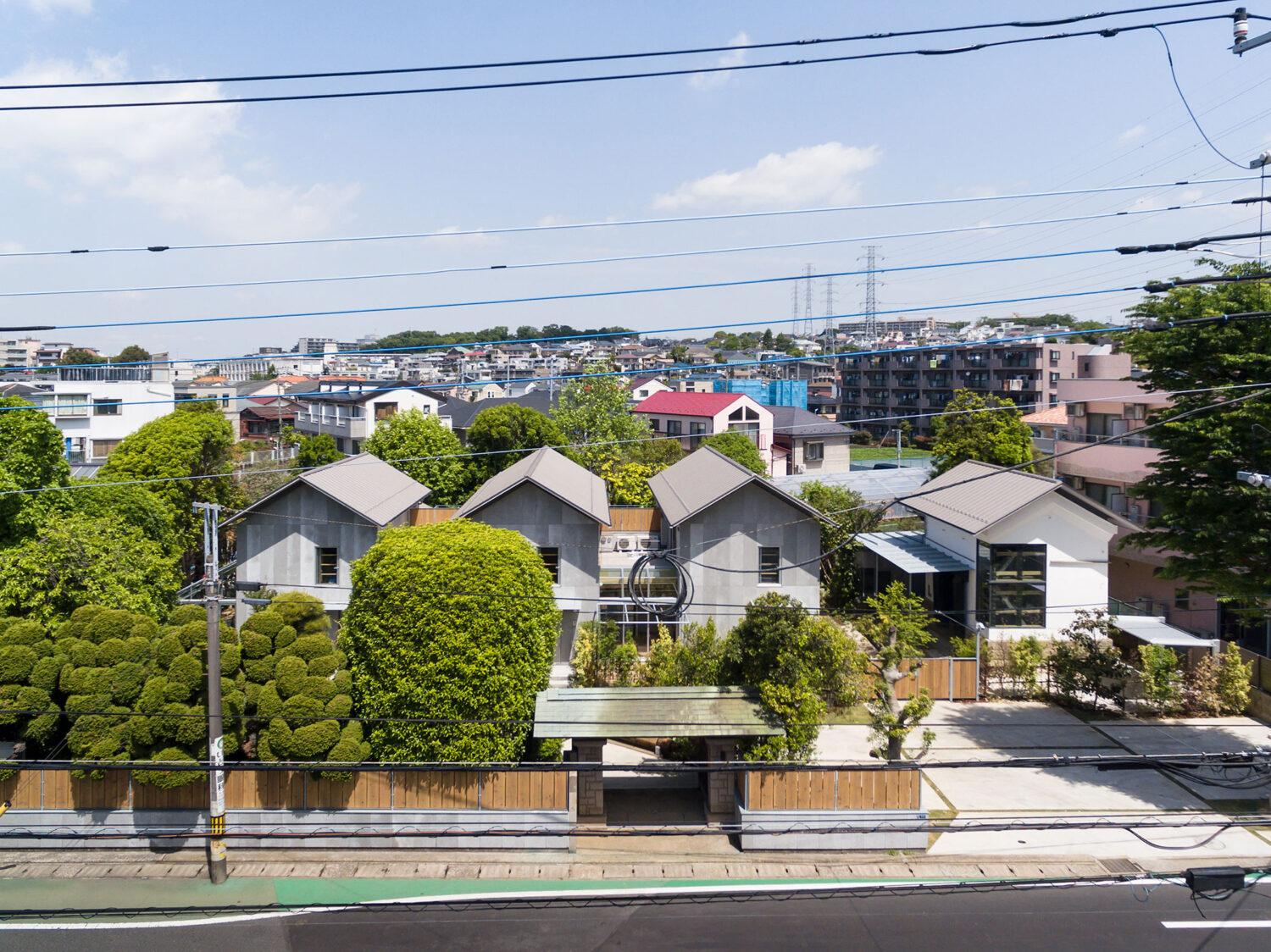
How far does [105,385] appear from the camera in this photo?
170ft

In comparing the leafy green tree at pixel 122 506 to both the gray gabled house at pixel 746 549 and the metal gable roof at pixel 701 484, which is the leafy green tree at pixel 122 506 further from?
the gray gabled house at pixel 746 549

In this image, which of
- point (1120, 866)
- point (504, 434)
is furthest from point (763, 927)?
point (504, 434)

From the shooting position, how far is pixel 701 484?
89.5 feet

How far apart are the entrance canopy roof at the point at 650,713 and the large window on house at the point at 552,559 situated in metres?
8.02

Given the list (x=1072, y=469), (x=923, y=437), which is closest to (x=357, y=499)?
(x=1072, y=469)

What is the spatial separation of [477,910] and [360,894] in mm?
2087

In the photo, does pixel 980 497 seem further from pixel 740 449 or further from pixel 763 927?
pixel 740 449

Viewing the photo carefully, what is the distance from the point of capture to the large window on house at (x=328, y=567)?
25.2 m

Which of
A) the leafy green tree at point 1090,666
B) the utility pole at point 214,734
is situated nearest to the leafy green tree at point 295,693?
the utility pole at point 214,734

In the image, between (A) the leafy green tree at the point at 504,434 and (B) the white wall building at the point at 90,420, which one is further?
(B) the white wall building at the point at 90,420

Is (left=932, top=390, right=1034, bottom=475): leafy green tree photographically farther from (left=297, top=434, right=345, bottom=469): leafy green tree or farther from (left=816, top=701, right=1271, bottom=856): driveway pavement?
(left=297, top=434, right=345, bottom=469): leafy green tree

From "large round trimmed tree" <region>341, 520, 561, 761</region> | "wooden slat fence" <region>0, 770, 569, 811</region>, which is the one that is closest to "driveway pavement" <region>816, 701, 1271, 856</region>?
"wooden slat fence" <region>0, 770, 569, 811</region>

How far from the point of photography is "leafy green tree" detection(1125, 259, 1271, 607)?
18.0 m

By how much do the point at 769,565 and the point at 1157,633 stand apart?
967 cm
